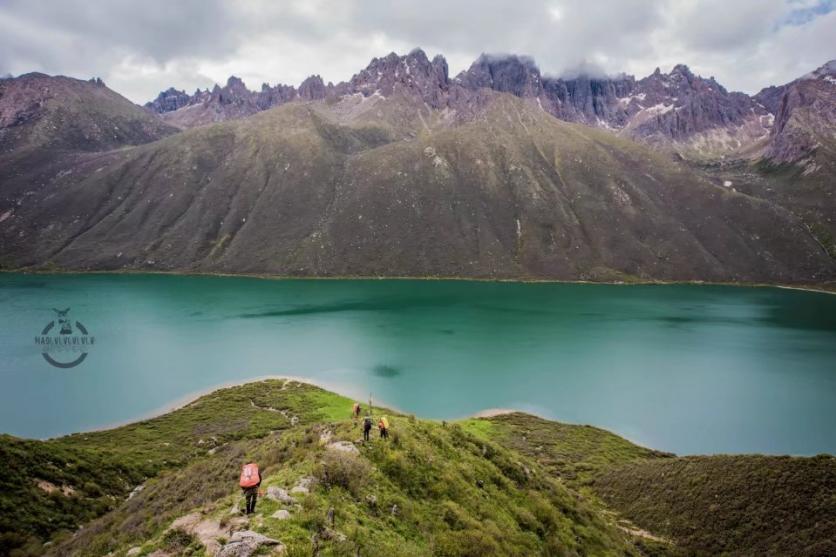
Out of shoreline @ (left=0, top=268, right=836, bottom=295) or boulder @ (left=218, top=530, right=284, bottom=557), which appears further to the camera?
shoreline @ (left=0, top=268, right=836, bottom=295)

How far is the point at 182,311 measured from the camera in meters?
100

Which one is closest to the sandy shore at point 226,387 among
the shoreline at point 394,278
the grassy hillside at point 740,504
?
the grassy hillside at point 740,504

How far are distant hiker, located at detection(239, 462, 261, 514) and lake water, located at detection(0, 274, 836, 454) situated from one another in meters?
38.9

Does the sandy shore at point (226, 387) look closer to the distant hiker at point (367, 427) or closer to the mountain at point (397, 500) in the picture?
the mountain at point (397, 500)

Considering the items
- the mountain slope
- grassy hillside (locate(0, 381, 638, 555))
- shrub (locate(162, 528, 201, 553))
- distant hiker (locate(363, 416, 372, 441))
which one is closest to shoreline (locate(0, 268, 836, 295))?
the mountain slope

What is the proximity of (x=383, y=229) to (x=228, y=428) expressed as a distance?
448 ft

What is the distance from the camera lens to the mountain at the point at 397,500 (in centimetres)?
1410

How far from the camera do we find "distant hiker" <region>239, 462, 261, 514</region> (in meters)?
13.1

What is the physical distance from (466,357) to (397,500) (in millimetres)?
54451

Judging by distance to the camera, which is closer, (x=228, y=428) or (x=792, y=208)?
(x=228, y=428)

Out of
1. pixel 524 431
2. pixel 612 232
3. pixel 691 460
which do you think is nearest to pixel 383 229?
pixel 612 232

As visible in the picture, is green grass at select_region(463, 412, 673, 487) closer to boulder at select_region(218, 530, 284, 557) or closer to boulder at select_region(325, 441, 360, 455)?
boulder at select_region(325, 441, 360, 455)

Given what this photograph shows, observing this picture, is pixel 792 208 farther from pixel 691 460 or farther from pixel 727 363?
pixel 691 460

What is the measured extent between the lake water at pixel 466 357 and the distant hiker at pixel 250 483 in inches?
1532
